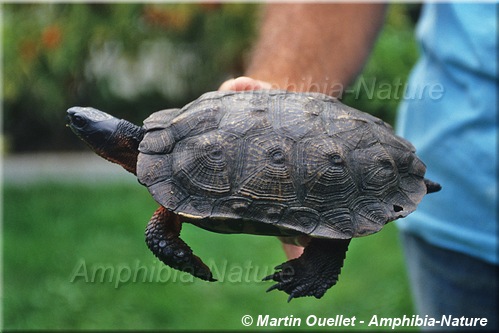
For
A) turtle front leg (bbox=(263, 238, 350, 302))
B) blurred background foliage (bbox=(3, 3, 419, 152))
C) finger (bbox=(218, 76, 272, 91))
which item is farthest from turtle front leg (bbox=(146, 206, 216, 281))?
blurred background foliage (bbox=(3, 3, 419, 152))

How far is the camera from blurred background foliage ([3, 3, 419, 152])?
5871mm

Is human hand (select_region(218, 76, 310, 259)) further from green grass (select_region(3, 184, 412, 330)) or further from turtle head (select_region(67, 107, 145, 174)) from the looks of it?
green grass (select_region(3, 184, 412, 330))

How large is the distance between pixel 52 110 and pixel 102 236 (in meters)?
1.93

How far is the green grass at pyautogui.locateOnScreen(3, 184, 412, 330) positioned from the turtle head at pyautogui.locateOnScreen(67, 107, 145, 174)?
172 cm

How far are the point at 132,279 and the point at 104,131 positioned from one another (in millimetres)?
1927

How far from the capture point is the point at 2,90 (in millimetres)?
5766

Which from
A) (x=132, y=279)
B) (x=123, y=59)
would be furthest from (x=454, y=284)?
(x=123, y=59)

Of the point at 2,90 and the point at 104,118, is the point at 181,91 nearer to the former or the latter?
the point at 2,90

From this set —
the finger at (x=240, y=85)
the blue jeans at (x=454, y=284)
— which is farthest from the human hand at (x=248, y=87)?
the blue jeans at (x=454, y=284)

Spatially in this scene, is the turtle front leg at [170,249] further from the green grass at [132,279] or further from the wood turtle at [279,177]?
the green grass at [132,279]

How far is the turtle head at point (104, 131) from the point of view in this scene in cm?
171

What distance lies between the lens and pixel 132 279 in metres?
3.49

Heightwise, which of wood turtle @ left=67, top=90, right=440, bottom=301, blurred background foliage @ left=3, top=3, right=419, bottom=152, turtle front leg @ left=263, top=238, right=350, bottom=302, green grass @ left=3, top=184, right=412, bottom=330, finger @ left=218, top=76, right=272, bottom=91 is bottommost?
A: green grass @ left=3, top=184, right=412, bottom=330

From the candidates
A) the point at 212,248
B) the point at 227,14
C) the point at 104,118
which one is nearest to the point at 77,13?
the point at 227,14
